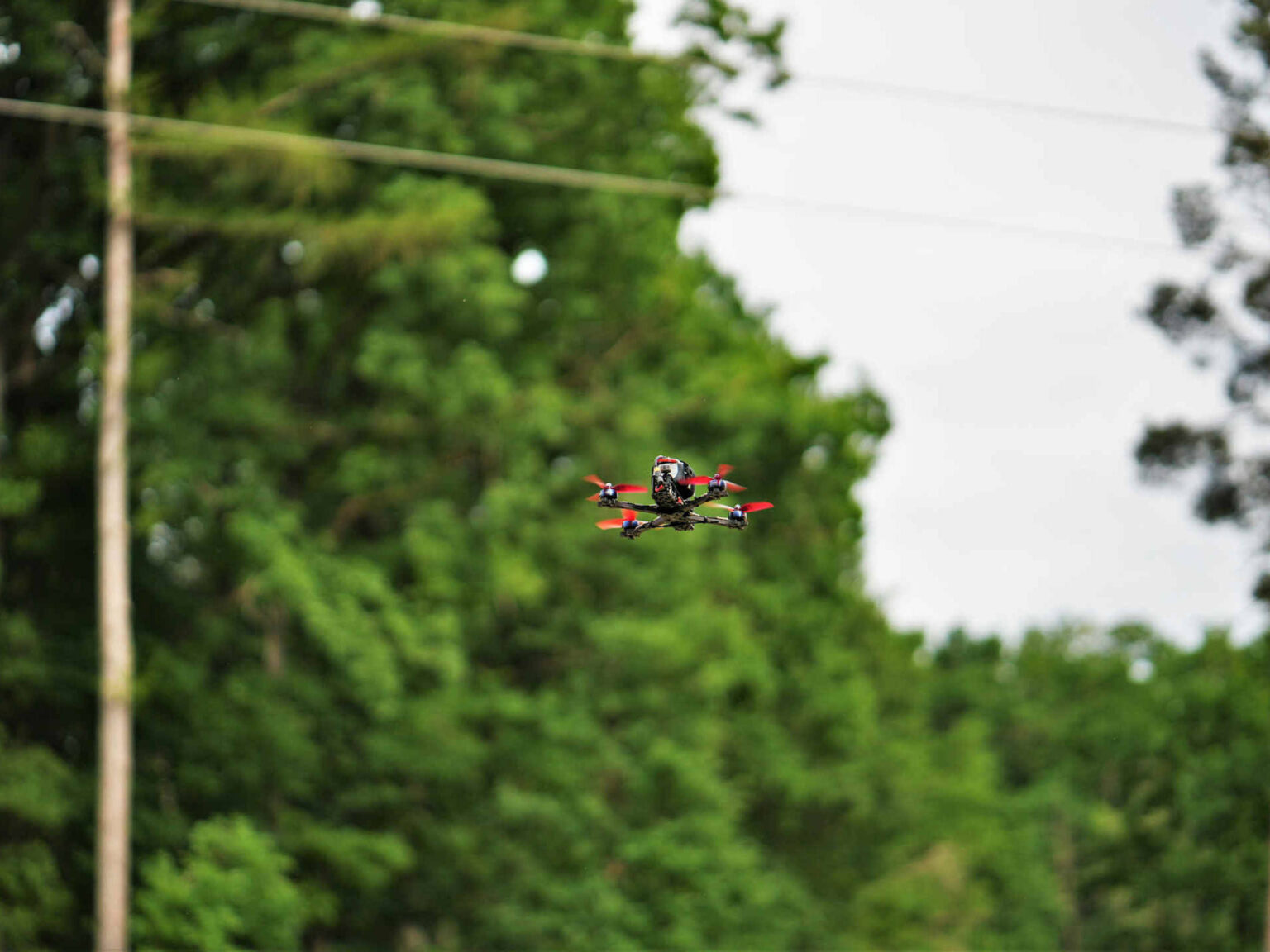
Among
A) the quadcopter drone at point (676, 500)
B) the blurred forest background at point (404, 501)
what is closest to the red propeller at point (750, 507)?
the quadcopter drone at point (676, 500)

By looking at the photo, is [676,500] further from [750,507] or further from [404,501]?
[404,501]

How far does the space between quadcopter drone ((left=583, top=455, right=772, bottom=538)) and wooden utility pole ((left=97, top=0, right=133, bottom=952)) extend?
509 inches

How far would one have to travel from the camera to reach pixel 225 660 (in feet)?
75.3

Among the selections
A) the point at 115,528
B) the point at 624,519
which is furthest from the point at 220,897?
the point at 624,519

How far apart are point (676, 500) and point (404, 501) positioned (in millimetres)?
18865

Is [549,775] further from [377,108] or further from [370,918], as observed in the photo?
[377,108]

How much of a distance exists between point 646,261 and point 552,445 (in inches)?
112

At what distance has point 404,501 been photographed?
23109 mm

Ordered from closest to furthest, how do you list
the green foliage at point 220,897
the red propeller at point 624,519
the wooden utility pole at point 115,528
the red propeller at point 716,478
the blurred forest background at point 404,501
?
the red propeller at point 716,478 → the red propeller at point 624,519 → the wooden utility pole at point 115,528 → the green foliage at point 220,897 → the blurred forest background at point 404,501

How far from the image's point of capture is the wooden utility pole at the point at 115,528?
1670cm

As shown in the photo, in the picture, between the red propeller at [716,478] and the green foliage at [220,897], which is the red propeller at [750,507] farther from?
the green foliage at [220,897]

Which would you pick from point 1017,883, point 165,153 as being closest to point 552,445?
point 165,153

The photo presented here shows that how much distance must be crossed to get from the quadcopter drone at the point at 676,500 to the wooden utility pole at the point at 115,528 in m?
12.9

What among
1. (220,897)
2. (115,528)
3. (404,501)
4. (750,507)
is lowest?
(750,507)
